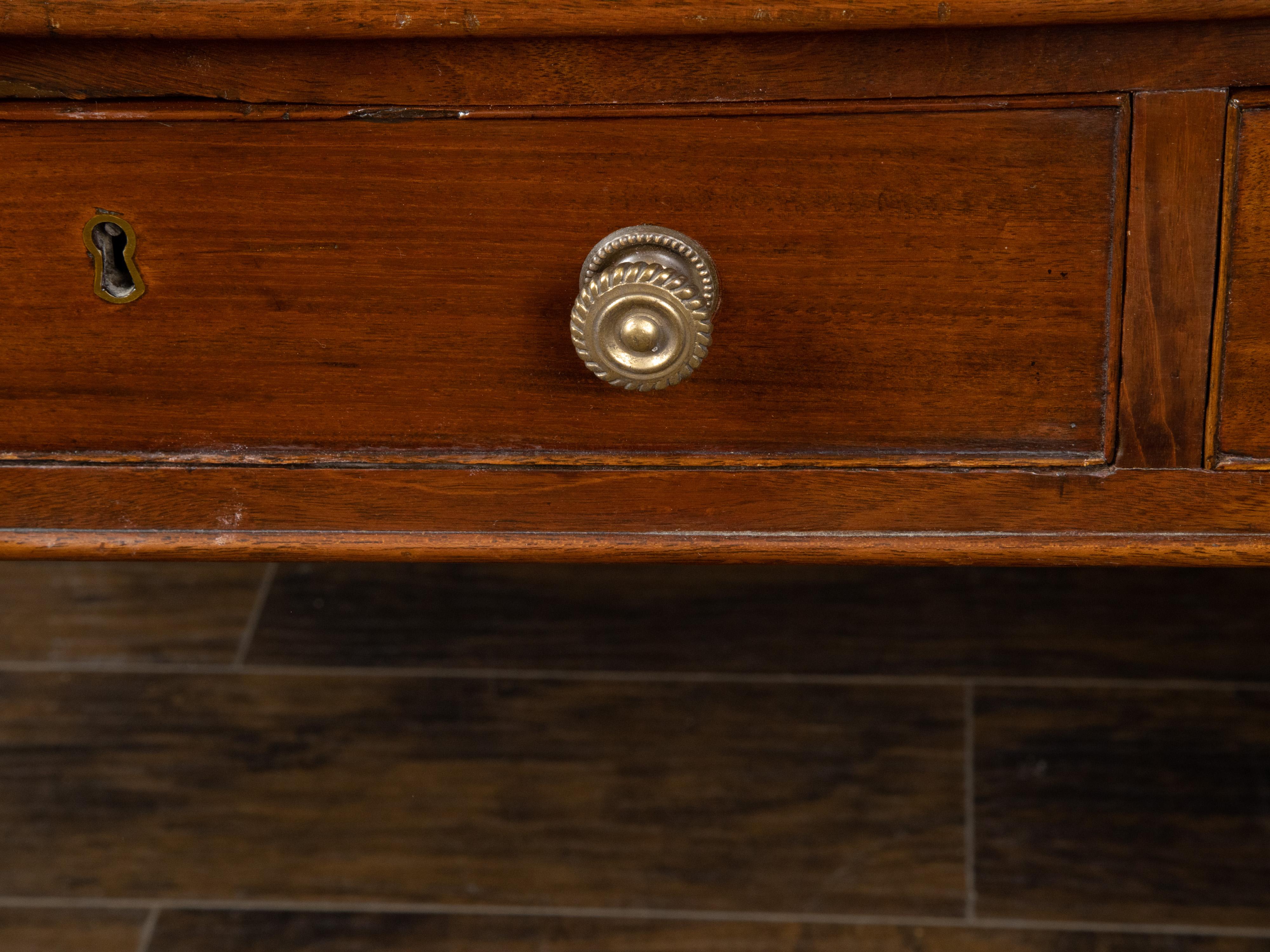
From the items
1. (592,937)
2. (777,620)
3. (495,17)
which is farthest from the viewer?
(777,620)

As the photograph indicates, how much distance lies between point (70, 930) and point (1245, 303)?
75cm

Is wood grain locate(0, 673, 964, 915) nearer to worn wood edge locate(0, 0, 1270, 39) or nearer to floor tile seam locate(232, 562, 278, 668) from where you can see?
floor tile seam locate(232, 562, 278, 668)

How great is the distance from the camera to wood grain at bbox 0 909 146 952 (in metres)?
0.75

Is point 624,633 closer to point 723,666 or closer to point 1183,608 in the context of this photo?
point 723,666

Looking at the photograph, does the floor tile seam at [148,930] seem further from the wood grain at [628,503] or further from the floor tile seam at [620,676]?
the wood grain at [628,503]

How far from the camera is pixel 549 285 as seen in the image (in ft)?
1.60

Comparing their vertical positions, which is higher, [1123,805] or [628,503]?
[628,503]

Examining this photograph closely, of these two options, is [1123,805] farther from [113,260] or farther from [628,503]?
[113,260]

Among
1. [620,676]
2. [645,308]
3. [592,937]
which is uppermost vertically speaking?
[645,308]

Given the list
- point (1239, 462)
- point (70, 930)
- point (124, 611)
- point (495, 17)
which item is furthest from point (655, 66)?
point (124, 611)

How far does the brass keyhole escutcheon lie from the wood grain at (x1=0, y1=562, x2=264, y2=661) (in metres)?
0.56

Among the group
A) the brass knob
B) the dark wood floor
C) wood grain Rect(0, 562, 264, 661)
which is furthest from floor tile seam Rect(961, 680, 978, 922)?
wood grain Rect(0, 562, 264, 661)

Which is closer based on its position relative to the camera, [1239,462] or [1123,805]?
[1239,462]

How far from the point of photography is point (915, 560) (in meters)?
0.53
